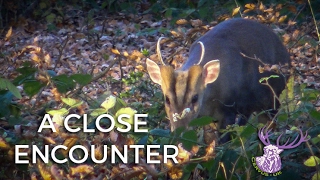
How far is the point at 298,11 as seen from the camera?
10062 mm

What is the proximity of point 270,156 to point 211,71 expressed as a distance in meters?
1.76

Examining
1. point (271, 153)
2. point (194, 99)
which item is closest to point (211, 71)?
point (194, 99)

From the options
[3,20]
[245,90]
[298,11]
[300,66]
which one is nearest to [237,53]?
[245,90]

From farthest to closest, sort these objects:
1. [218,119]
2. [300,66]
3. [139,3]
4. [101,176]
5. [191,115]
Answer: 1. [139,3]
2. [300,66]
3. [218,119]
4. [191,115]
5. [101,176]

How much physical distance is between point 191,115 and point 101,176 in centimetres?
179

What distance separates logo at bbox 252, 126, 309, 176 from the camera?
4352mm

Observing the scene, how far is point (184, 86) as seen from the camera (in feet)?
19.1

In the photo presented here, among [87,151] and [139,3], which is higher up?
[139,3]

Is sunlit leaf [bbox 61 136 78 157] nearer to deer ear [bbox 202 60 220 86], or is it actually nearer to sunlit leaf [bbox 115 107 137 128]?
sunlit leaf [bbox 115 107 137 128]

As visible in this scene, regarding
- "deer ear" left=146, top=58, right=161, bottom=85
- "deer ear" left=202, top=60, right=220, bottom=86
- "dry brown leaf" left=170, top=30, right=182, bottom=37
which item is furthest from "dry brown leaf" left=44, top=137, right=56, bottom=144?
"dry brown leaf" left=170, top=30, right=182, bottom=37

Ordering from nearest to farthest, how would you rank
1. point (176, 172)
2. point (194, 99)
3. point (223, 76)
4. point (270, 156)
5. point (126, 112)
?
point (176, 172) → point (126, 112) → point (270, 156) → point (194, 99) → point (223, 76)

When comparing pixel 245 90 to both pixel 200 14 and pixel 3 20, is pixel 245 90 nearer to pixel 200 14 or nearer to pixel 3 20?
pixel 200 14

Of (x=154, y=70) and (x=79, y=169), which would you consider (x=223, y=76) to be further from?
(x=79, y=169)

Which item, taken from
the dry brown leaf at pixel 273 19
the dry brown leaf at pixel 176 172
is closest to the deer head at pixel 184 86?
the dry brown leaf at pixel 176 172
